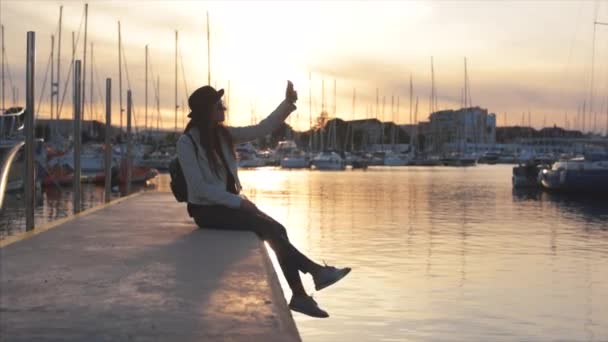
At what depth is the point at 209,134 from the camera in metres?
6.92

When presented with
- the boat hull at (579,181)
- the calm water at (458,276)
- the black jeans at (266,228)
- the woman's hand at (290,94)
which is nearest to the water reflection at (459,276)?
the calm water at (458,276)

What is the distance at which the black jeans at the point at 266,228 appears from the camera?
616cm

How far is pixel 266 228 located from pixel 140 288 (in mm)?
2151

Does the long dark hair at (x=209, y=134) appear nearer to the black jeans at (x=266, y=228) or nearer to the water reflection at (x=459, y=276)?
the black jeans at (x=266, y=228)

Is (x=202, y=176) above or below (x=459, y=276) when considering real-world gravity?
above

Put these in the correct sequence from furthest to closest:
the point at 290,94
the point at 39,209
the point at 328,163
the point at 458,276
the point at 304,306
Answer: the point at 328,163 → the point at 39,209 → the point at 458,276 → the point at 290,94 → the point at 304,306

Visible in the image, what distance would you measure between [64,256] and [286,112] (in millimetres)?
2493

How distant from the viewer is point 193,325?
373 centimetres

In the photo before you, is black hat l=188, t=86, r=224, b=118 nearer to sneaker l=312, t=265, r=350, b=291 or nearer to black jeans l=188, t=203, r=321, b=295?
black jeans l=188, t=203, r=321, b=295

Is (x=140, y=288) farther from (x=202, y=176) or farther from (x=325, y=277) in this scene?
(x=202, y=176)

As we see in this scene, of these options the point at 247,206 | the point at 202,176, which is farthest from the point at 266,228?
the point at 202,176

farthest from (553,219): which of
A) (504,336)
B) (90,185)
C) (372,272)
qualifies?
(90,185)

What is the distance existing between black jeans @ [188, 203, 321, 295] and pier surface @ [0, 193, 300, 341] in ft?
0.36

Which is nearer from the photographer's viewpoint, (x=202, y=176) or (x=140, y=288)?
(x=140, y=288)
